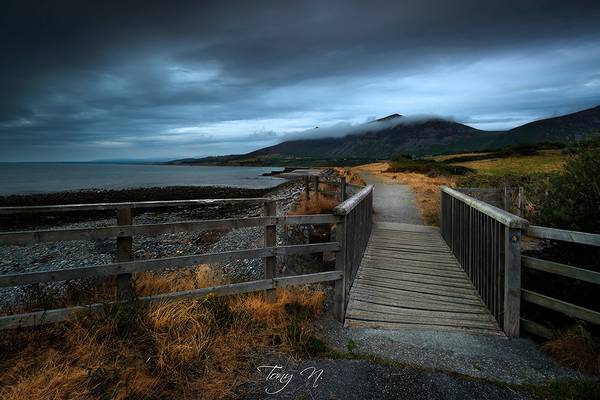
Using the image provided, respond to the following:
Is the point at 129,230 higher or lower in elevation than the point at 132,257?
higher

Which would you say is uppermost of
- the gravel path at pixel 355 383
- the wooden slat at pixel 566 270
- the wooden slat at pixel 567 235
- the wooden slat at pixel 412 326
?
the wooden slat at pixel 567 235

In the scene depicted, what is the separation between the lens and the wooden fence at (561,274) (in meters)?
3.91

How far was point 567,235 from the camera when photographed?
164 inches

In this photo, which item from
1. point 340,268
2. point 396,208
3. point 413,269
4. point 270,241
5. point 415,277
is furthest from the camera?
point 396,208

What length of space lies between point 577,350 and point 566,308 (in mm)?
470

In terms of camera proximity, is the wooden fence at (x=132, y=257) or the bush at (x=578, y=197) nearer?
the wooden fence at (x=132, y=257)

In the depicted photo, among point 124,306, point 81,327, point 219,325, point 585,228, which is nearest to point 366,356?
point 219,325

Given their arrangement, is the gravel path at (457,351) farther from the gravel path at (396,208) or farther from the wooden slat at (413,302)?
the gravel path at (396,208)

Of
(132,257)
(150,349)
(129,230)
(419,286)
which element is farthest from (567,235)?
(132,257)

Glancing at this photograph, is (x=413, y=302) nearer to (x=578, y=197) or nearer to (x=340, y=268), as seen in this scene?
(x=340, y=268)

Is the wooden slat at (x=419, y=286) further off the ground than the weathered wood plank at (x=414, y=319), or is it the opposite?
the wooden slat at (x=419, y=286)

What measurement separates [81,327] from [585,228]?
638 centimetres

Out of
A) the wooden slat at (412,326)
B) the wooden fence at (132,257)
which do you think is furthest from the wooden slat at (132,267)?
the wooden slat at (412,326)

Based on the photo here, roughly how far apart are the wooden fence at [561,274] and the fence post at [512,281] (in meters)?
0.10
